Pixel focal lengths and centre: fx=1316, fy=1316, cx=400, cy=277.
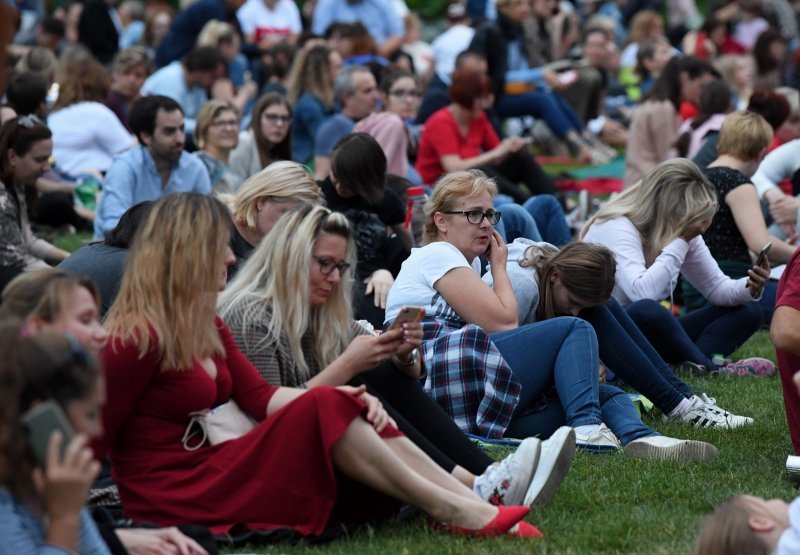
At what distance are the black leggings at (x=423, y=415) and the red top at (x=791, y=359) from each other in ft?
4.23

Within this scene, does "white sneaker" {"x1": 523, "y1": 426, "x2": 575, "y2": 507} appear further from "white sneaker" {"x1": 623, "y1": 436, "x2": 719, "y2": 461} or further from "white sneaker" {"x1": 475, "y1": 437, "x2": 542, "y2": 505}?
"white sneaker" {"x1": 623, "y1": 436, "x2": 719, "y2": 461}

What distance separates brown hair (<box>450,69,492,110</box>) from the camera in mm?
10992

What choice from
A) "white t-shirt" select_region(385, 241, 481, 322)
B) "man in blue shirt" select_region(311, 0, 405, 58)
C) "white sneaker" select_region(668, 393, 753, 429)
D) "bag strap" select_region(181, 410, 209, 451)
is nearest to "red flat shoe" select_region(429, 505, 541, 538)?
"bag strap" select_region(181, 410, 209, 451)

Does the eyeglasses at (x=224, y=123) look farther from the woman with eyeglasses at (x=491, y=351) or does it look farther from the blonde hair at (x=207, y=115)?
the woman with eyeglasses at (x=491, y=351)

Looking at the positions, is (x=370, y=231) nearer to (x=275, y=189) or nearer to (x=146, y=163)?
(x=275, y=189)

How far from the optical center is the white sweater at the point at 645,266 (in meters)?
7.10

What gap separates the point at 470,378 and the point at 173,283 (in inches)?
76.5

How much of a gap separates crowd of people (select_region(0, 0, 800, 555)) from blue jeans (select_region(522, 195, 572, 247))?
0.03m

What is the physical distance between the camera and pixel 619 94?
1802 centimetres

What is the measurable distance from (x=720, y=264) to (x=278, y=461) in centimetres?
489

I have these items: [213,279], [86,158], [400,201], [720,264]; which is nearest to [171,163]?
[400,201]

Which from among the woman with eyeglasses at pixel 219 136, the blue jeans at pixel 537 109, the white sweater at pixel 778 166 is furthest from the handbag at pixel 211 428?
the blue jeans at pixel 537 109

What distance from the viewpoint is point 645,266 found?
731cm

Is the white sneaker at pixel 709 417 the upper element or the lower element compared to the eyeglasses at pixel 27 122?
lower
